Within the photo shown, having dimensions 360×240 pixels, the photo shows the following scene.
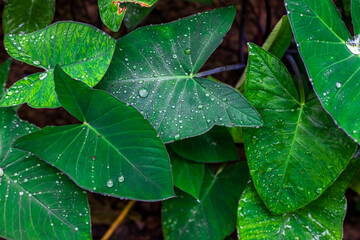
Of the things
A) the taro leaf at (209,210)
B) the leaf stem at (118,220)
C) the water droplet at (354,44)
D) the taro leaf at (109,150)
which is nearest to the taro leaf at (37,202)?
the taro leaf at (109,150)

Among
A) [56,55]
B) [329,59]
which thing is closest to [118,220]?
[56,55]

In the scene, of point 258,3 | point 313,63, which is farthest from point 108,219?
point 258,3

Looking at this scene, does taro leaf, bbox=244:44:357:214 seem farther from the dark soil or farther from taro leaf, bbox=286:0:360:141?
the dark soil

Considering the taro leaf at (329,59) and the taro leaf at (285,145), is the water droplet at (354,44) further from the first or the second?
the taro leaf at (285,145)

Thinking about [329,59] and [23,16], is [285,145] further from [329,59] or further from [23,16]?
[23,16]

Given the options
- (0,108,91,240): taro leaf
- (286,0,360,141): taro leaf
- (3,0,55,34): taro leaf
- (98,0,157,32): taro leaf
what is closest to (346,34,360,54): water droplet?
(286,0,360,141): taro leaf

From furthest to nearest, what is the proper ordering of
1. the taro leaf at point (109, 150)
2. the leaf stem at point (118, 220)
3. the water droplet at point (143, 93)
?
the leaf stem at point (118, 220), the water droplet at point (143, 93), the taro leaf at point (109, 150)
